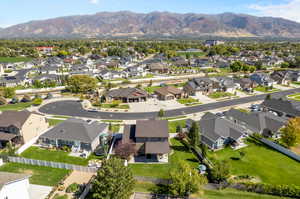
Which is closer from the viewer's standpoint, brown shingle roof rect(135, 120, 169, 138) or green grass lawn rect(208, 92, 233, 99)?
brown shingle roof rect(135, 120, 169, 138)

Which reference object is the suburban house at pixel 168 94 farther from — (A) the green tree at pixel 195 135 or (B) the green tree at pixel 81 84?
(A) the green tree at pixel 195 135

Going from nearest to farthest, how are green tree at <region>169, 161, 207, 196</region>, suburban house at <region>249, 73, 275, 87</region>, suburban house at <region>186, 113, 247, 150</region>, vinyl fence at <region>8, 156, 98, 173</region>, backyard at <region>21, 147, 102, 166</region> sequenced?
green tree at <region>169, 161, 207, 196</region> → vinyl fence at <region>8, 156, 98, 173</region> → backyard at <region>21, 147, 102, 166</region> → suburban house at <region>186, 113, 247, 150</region> → suburban house at <region>249, 73, 275, 87</region>

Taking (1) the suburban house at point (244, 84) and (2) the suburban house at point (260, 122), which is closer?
(2) the suburban house at point (260, 122)

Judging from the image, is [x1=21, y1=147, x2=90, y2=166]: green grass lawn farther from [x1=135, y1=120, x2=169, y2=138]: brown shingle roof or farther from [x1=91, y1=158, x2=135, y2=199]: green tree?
[x1=91, y1=158, x2=135, y2=199]: green tree

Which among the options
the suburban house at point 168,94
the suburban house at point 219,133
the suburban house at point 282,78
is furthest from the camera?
the suburban house at point 282,78

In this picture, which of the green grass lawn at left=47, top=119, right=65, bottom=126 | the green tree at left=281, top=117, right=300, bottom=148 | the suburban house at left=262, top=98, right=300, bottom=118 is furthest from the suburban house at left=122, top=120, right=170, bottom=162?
the suburban house at left=262, top=98, right=300, bottom=118

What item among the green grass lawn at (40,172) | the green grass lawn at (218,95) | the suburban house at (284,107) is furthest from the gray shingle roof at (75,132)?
the suburban house at (284,107)

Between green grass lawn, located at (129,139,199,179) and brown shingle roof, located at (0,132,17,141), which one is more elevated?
brown shingle roof, located at (0,132,17,141)

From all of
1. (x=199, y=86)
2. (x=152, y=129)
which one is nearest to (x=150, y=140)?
(x=152, y=129)
